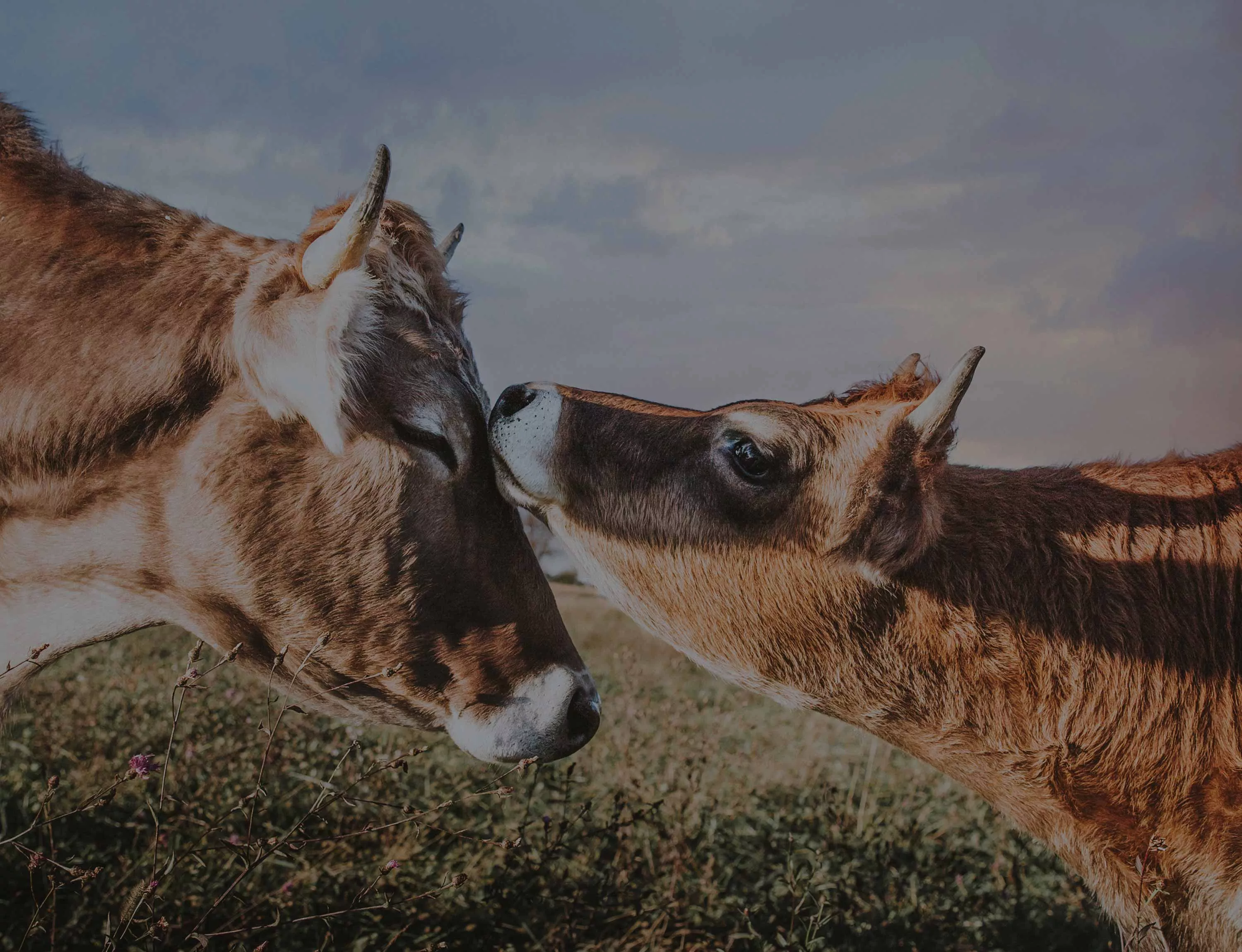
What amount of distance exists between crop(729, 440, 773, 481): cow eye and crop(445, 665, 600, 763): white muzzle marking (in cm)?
99

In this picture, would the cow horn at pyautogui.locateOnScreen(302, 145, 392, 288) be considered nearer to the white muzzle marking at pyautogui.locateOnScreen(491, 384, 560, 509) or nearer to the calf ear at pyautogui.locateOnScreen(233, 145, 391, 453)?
the calf ear at pyautogui.locateOnScreen(233, 145, 391, 453)

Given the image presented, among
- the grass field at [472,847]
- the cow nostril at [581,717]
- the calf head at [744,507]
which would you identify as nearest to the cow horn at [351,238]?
the calf head at [744,507]

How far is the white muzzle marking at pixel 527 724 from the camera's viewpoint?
3.52m

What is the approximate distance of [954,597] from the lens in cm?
334

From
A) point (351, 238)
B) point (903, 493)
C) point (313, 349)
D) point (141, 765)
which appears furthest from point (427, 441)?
point (903, 493)

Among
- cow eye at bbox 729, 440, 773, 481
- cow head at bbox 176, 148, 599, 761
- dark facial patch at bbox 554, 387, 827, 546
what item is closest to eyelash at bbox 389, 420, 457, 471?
cow head at bbox 176, 148, 599, 761

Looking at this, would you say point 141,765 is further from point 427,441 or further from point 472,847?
point 472,847

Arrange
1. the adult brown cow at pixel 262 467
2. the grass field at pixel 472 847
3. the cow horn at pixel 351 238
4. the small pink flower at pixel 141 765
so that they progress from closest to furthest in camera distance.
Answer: the small pink flower at pixel 141 765
the cow horn at pixel 351 238
the adult brown cow at pixel 262 467
the grass field at pixel 472 847

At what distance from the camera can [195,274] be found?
11.3 ft

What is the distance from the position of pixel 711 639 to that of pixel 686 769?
98.9 inches

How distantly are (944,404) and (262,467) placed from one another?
217 cm

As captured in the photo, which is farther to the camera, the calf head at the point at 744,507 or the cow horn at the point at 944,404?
the calf head at the point at 744,507

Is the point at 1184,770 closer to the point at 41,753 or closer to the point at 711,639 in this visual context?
the point at 711,639

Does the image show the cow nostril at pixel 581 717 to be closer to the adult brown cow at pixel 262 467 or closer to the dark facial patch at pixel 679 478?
the adult brown cow at pixel 262 467
